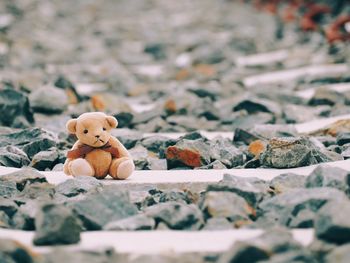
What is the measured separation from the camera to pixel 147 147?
4.30m

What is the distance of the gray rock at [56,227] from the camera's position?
2461mm

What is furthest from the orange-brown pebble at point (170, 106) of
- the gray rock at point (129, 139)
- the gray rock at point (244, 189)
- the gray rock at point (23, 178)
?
the gray rock at point (244, 189)

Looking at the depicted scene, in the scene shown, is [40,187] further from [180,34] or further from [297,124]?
[180,34]

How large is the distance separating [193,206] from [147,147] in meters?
1.48

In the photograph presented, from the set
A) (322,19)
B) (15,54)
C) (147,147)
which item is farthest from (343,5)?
(147,147)

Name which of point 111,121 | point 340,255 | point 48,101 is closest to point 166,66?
point 48,101

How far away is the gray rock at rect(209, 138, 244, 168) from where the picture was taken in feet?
12.5

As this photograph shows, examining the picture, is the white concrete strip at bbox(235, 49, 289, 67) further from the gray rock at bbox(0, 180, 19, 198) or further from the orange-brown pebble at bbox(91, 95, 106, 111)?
the gray rock at bbox(0, 180, 19, 198)

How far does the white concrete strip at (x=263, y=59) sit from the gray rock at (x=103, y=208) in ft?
18.6

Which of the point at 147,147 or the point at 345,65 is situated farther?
the point at 345,65

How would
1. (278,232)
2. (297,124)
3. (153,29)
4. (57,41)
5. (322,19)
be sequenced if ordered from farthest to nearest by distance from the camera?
1. (153,29)
2. (322,19)
3. (57,41)
4. (297,124)
5. (278,232)

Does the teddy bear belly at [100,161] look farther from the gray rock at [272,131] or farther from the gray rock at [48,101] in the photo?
the gray rock at [48,101]

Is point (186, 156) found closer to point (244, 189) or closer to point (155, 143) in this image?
point (155, 143)

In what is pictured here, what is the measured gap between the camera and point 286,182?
10.4 ft
